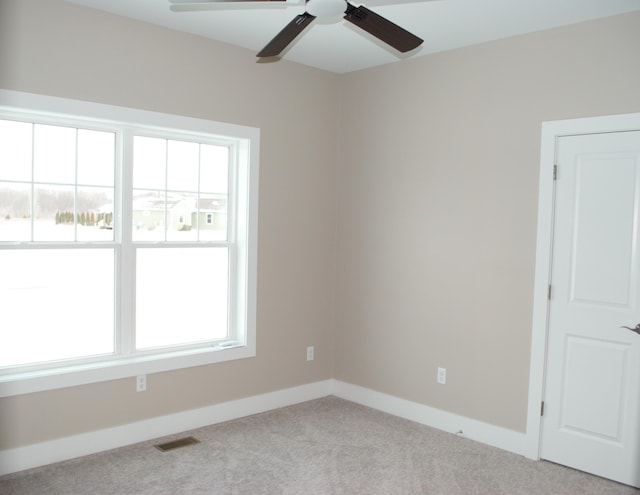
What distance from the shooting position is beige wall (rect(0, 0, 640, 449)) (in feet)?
10.9

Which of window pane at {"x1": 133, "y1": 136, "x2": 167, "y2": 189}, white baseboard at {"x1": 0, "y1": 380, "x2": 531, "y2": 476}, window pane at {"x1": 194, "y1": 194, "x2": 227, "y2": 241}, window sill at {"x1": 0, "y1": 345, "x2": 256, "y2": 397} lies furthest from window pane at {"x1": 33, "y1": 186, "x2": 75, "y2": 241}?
white baseboard at {"x1": 0, "y1": 380, "x2": 531, "y2": 476}

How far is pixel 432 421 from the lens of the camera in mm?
4160

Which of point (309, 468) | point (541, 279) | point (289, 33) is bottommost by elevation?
point (309, 468)

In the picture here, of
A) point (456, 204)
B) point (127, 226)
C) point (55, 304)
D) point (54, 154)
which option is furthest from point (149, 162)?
point (456, 204)

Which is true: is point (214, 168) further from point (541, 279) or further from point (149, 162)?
point (541, 279)

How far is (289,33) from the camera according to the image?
2.54 meters

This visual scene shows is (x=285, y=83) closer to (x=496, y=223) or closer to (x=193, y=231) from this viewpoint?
(x=193, y=231)

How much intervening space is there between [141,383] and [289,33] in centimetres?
247

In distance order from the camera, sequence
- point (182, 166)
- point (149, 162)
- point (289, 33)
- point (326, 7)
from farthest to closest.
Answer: point (182, 166), point (149, 162), point (289, 33), point (326, 7)

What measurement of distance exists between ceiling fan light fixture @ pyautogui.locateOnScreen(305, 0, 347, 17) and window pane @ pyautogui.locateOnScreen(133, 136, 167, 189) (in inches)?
74.9

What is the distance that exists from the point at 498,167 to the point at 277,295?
1966 millimetres

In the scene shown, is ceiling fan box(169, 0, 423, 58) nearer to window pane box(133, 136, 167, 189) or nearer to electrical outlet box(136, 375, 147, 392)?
window pane box(133, 136, 167, 189)

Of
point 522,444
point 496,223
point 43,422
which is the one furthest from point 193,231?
point 522,444

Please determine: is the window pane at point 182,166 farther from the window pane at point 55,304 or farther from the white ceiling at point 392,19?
the white ceiling at point 392,19
